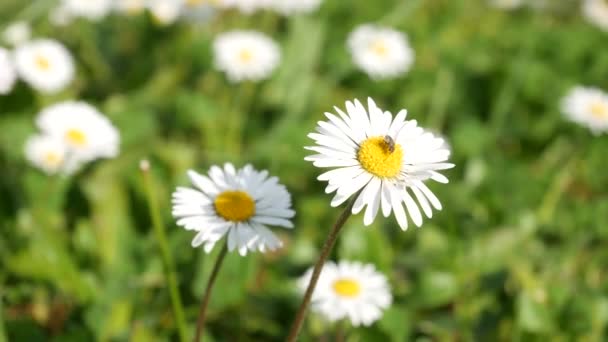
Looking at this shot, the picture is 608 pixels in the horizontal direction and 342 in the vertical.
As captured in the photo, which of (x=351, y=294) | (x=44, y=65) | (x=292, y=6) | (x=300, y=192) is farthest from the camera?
(x=292, y=6)

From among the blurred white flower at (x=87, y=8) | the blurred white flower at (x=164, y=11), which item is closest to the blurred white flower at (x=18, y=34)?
the blurred white flower at (x=87, y=8)

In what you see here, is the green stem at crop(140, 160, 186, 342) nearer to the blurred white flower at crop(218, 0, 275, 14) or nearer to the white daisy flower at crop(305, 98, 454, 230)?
the white daisy flower at crop(305, 98, 454, 230)

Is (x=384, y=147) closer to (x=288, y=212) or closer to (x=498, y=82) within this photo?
(x=288, y=212)

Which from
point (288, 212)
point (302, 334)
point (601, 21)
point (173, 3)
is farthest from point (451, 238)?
point (601, 21)

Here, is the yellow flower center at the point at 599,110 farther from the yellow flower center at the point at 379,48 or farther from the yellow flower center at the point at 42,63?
the yellow flower center at the point at 42,63

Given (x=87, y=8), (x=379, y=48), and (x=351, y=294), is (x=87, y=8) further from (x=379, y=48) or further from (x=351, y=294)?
(x=351, y=294)

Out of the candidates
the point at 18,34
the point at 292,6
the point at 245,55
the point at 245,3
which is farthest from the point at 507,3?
the point at 18,34
